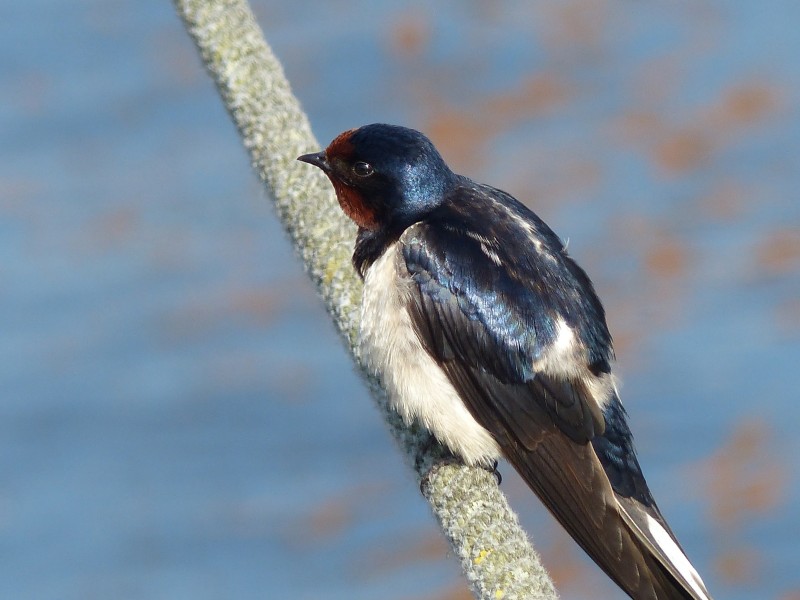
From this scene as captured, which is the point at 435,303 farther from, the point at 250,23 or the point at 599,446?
the point at 250,23

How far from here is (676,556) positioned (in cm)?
251

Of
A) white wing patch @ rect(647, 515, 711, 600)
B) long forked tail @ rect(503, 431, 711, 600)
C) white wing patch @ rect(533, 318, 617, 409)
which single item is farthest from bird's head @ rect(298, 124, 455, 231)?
white wing patch @ rect(647, 515, 711, 600)

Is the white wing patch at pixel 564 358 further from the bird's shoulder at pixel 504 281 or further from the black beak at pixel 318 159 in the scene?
the black beak at pixel 318 159

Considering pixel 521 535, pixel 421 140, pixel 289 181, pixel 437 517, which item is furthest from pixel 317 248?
pixel 521 535

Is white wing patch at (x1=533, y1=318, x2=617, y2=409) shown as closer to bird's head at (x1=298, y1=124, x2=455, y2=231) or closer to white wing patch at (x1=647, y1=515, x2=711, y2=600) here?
white wing patch at (x1=647, y1=515, x2=711, y2=600)

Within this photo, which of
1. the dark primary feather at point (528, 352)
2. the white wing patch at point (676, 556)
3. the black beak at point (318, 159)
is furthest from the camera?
the black beak at point (318, 159)

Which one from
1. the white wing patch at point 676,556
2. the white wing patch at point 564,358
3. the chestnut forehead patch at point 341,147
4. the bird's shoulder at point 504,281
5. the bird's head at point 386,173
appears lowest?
the white wing patch at point 676,556

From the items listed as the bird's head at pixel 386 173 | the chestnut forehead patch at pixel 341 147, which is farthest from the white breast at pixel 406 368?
the chestnut forehead patch at pixel 341 147

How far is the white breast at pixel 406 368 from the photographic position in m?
2.65

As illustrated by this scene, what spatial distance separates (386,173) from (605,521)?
0.81m

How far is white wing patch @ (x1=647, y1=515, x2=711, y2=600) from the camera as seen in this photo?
8.02 feet

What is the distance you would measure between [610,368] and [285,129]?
792 millimetres

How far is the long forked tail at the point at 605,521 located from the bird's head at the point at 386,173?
529mm

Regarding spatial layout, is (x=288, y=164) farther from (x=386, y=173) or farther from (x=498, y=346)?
(x=498, y=346)
